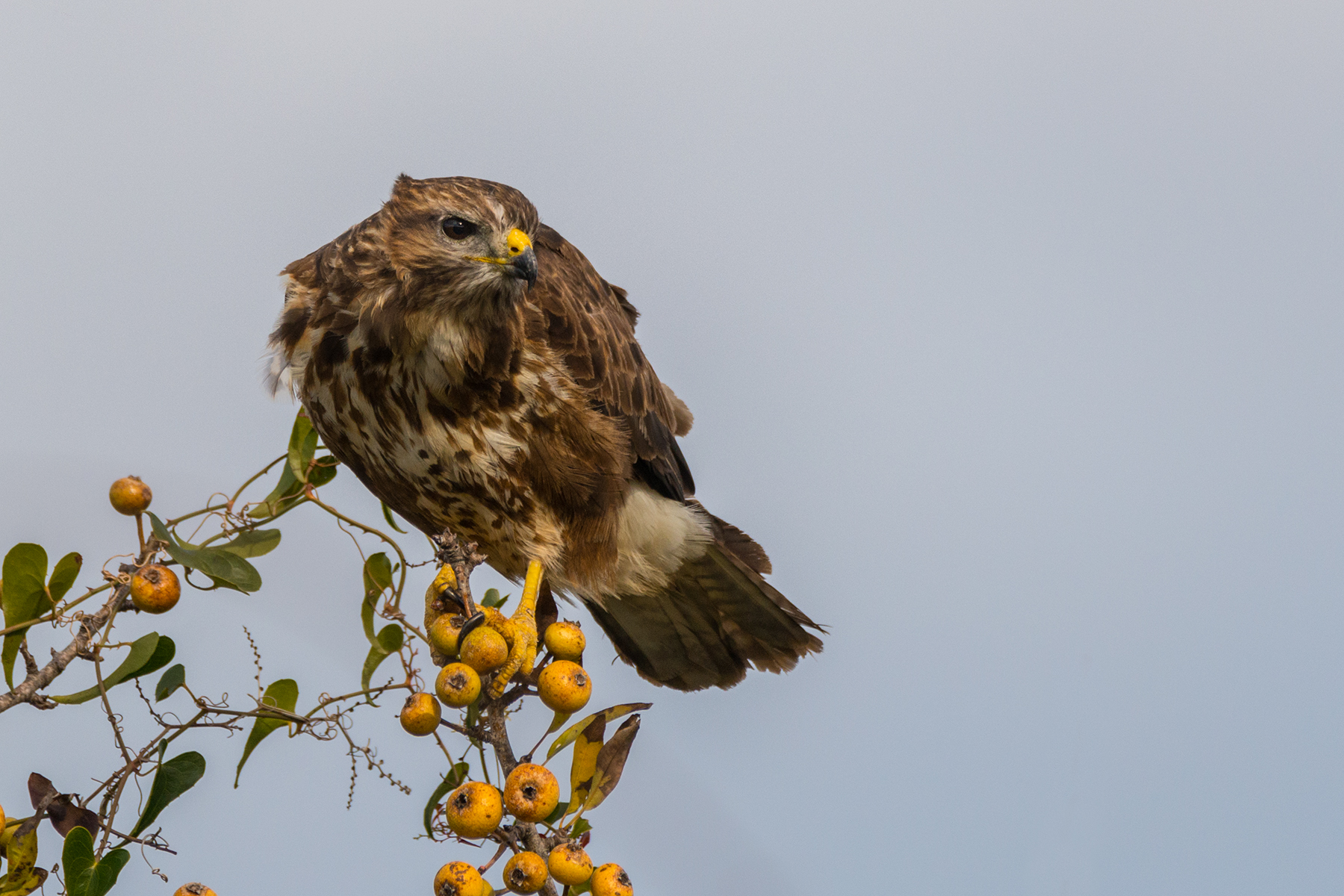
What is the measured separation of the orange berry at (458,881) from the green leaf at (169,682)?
0.68m

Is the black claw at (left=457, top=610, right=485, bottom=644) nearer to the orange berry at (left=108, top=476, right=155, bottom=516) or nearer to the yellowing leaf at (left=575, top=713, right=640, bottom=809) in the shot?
the yellowing leaf at (left=575, top=713, right=640, bottom=809)

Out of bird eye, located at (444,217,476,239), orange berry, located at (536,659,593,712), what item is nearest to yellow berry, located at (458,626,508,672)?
orange berry, located at (536,659,593,712)

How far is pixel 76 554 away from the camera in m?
2.59

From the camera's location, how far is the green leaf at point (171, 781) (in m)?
2.44

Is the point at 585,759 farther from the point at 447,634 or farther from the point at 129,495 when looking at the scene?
the point at 129,495

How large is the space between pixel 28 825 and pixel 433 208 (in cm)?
177

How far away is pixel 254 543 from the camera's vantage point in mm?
2947

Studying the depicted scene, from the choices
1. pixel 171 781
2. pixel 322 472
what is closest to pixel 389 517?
pixel 322 472

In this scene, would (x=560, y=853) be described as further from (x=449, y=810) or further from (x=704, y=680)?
(x=704, y=680)

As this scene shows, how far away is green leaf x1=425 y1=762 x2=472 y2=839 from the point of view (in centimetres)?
266

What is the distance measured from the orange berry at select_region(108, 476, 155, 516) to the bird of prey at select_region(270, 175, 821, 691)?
951 mm

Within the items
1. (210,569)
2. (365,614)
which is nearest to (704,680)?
(365,614)

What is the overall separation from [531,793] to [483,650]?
35 centimetres

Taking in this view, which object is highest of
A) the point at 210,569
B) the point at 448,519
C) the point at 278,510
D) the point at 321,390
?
the point at 321,390
